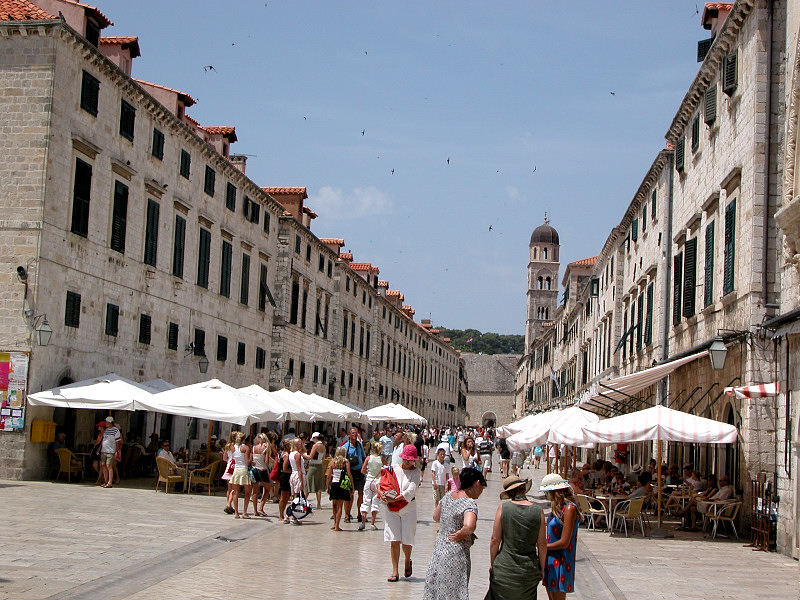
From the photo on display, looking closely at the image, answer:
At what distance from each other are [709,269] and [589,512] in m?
6.04

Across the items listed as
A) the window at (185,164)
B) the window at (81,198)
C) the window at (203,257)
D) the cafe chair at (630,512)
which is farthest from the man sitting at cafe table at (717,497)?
the window at (185,164)

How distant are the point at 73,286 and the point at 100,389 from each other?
316 cm

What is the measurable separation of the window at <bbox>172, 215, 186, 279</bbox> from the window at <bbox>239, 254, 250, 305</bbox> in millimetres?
6357

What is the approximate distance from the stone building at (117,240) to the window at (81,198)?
0.05 meters

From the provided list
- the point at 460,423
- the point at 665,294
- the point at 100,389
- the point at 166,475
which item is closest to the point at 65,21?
the point at 100,389

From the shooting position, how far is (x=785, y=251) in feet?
51.3

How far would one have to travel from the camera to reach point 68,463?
21922mm

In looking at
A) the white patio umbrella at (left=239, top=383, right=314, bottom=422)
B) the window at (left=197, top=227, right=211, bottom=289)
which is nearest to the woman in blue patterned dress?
the white patio umbrella at (left=239, top=383, right=314, bottom=422)

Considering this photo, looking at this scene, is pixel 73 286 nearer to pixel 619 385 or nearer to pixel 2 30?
pixel 2 30

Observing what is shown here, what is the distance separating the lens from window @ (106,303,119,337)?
2547 cm

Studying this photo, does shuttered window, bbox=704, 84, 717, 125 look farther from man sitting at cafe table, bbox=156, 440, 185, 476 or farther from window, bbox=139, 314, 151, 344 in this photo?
window, bbox=139, 314, 151, 344

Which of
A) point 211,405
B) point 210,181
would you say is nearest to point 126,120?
point 210,181

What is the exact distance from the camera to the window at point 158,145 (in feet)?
93.0

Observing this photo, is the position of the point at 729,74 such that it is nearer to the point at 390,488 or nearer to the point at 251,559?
the point at 390,488
